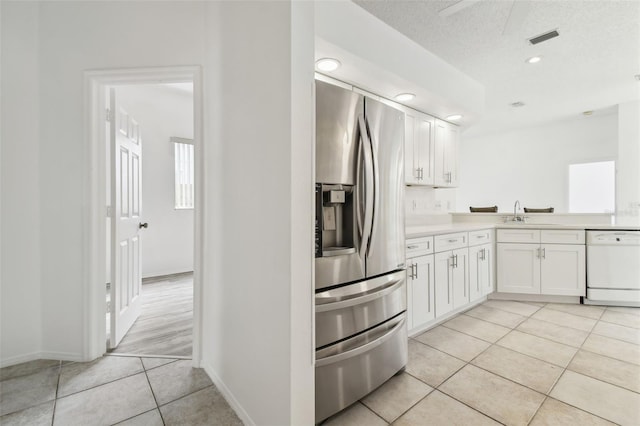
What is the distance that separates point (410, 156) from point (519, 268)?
1.93m

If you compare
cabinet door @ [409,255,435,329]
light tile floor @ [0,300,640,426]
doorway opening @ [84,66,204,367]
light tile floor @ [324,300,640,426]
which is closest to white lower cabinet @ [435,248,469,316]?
cabinet door @ [409,255,435,329]

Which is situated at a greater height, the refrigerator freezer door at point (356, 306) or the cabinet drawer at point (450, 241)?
the cabinet drawer at point (450, 241)

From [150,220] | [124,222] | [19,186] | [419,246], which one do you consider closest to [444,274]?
A: [419,246]

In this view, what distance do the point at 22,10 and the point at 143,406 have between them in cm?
281

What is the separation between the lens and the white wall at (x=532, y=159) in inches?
214

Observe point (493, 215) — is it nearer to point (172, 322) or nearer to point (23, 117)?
point (172, 322)

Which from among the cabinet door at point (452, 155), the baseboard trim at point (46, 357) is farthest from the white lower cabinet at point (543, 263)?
the baseboard trim at point (46, 357)

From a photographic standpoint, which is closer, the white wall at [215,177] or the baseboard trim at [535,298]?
the white wall at [215,177]

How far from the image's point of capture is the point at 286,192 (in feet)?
3.92

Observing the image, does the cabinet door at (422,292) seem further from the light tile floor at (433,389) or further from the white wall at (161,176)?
the white wall at (161,176)

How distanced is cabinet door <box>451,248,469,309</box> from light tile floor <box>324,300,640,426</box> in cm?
21

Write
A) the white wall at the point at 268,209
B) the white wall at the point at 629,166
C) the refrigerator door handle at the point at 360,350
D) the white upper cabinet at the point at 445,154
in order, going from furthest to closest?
the white wall at the point at 629,166
the white upper cabinet at the point at 445,154
the refrigerator door handle at the point at 360,350
the white wall at the point at 268,209

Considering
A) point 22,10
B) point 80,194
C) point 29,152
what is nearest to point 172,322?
point 80,194

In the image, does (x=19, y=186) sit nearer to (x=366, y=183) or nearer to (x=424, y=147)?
(x=366, y=183)
